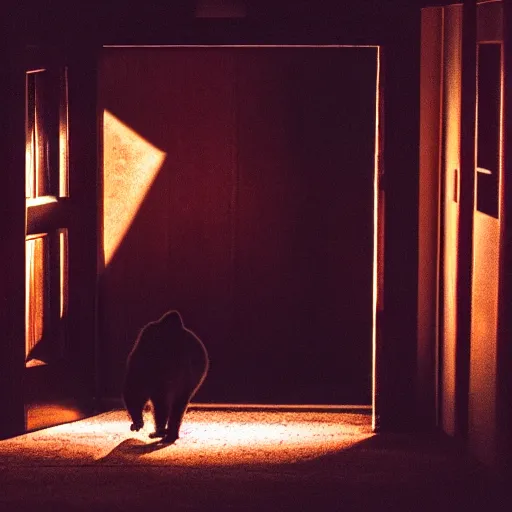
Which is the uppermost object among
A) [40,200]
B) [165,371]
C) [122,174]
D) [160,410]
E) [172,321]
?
[122,174]

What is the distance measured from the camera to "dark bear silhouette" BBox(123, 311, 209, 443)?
7281 mm

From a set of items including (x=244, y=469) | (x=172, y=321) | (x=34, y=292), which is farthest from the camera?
(x=34, y=292)

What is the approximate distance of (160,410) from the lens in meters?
7.41

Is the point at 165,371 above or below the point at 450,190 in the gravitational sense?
below

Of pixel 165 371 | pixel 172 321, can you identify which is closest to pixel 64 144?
pixel 172 321

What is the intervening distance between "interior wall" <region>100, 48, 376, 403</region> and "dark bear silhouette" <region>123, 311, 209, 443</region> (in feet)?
2.93

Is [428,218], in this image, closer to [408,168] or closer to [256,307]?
[408,168]

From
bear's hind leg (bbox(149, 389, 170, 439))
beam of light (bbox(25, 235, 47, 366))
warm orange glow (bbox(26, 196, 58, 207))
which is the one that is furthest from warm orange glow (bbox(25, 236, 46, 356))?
bear's hind leg (bbox(149, 389, 170, 439))

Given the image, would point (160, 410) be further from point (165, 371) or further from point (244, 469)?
point (244, 469)

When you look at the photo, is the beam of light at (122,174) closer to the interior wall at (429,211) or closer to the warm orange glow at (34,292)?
the warm orange glow at (34,292)

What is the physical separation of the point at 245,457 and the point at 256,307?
1.45m

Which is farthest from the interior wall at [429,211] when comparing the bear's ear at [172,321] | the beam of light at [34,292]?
the beam of light at [34,292]

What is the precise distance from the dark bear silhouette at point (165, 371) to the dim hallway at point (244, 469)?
188mm

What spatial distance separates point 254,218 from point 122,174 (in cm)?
89
